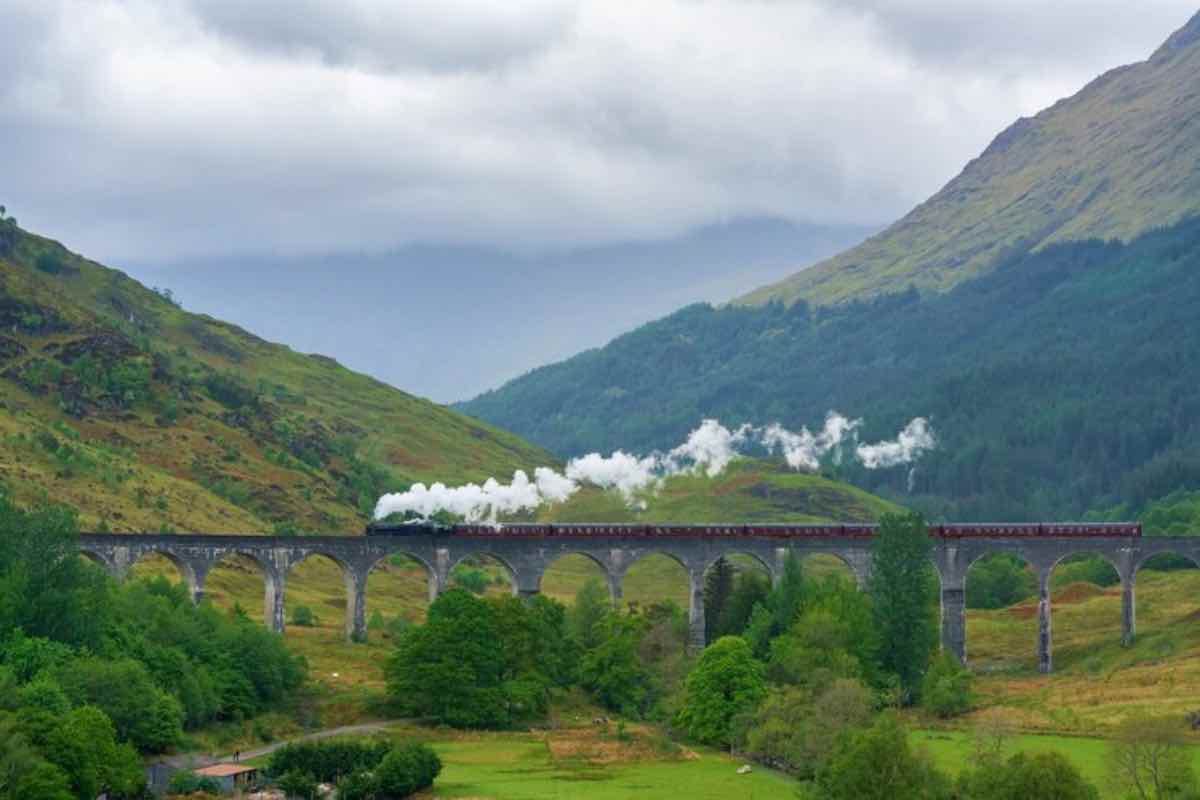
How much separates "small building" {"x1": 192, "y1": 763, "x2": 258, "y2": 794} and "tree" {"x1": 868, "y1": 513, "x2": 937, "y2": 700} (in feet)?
145

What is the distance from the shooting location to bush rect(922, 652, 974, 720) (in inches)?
4252

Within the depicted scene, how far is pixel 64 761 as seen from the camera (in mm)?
74438

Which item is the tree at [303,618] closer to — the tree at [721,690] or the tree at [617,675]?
the tree at [617,675]

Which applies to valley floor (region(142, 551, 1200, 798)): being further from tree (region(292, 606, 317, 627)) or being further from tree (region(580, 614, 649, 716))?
tree (region(580, 614, 649, 716))

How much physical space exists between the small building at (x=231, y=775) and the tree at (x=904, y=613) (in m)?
44.3

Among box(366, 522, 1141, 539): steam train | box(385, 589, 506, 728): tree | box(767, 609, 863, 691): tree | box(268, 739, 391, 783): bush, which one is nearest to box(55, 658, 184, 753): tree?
box(268, 739, 391, 783): bush

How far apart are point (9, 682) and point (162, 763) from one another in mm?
9266

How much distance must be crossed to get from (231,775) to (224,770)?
4.52 feet

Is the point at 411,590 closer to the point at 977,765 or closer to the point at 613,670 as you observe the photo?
the point at 613,670

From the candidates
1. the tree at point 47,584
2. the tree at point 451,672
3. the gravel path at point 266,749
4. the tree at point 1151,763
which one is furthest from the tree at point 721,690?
the tree at point 47,584

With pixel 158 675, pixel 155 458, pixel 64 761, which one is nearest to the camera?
pixel 64 761

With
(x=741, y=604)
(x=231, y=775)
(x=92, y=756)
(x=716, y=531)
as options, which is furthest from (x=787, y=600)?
(x=92, y=756)

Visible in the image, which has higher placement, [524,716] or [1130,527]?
[1130,527]

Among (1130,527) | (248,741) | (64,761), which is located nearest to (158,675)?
(248,741)
